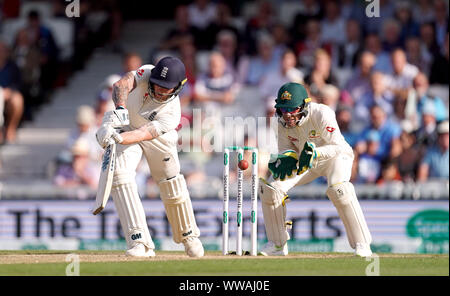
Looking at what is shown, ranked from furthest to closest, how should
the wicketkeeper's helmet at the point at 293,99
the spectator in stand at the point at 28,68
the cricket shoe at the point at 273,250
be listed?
the spectator in stand at the point at 28,68, the cricket shoe at the point at 273,250, the wicketkeeper's helmet at the point at 293,99

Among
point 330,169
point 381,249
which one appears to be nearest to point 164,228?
point 381,249

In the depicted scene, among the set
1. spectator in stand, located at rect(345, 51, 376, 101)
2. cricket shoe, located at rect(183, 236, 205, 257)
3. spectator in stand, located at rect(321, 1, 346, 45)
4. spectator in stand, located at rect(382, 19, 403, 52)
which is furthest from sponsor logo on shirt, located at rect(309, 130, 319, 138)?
spectator in stand, located at rect(321, 1, 346, 45)

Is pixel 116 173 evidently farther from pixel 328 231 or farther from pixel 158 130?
pixel 328 231

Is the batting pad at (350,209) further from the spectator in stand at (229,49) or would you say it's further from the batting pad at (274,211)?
the spectator in stand at (229,49)

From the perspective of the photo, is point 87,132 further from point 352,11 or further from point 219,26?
Result: point 352,11

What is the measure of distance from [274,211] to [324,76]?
5649 mm

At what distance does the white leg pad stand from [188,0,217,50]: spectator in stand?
26.4ft

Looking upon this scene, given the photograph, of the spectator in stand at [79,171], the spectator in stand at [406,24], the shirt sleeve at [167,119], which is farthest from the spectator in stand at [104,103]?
the shirt sleeve at [167,119]

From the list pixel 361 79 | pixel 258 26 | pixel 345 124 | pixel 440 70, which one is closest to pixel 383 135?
pixel 345 124

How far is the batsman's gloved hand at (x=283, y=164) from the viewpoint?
10.2m

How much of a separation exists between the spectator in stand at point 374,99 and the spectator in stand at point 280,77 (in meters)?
0.97

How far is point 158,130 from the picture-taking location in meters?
9.73

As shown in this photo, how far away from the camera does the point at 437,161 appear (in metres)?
14.6

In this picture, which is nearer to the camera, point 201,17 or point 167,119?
point 167,119
